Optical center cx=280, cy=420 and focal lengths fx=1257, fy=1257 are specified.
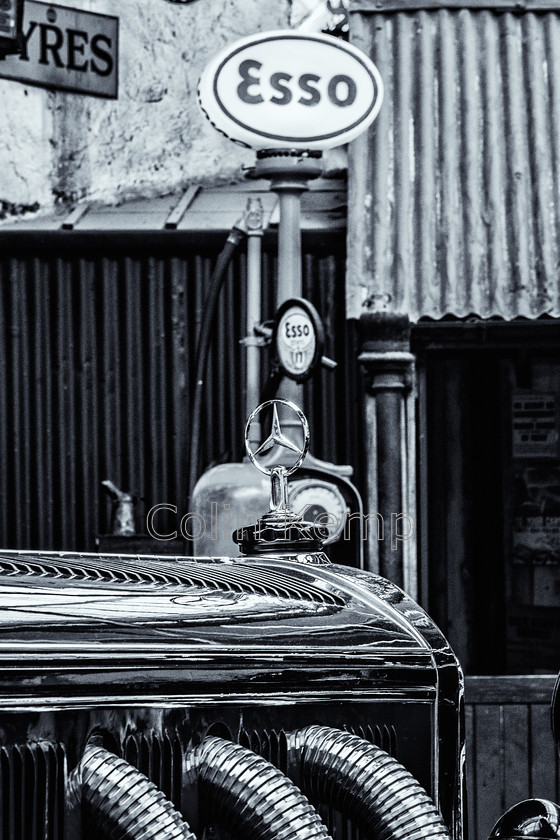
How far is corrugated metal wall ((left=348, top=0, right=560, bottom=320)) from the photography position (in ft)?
19.5

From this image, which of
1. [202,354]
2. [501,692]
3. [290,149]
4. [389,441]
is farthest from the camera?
[202,354]

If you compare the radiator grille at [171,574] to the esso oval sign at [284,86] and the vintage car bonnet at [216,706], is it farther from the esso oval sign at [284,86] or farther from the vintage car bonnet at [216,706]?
the esso oval sign at [284,86]

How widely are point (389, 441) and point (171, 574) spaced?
115 inches

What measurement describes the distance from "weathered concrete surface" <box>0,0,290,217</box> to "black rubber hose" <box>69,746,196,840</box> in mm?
5253

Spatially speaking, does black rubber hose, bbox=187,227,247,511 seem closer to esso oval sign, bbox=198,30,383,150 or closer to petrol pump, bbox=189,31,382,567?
petrol pump, bbox=189,31,382,567

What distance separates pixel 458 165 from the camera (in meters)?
6.36

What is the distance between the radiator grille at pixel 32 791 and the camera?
195cm

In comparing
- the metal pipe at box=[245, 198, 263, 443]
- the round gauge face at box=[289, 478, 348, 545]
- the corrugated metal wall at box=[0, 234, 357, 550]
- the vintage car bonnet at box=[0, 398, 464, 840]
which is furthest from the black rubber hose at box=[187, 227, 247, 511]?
the vintage car bonnet at box=[0, 398, 464, 840]

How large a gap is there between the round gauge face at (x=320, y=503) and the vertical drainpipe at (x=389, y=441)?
0.50 feet

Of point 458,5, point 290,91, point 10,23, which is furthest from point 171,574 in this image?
point 458,5

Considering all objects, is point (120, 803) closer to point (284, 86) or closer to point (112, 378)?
point (284, 86)

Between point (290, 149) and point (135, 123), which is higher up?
point (135, 123)

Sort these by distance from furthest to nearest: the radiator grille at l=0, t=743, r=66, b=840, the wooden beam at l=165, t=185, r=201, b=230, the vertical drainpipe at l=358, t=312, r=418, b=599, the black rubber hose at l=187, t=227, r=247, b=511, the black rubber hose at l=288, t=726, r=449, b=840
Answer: the wooden beam at l=165, t=185, r=201, b=230 < the black rubber hose at l=187, t=227, r=247, b=511 < the vertical drainpipe at l=358, t=312, r=418, b=599 < the black rubber hose at l=288, t=726, r=449, b=840 < the radiator grille at l=0, t=743, r=66, b=840

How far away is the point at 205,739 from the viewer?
2.12 metres
